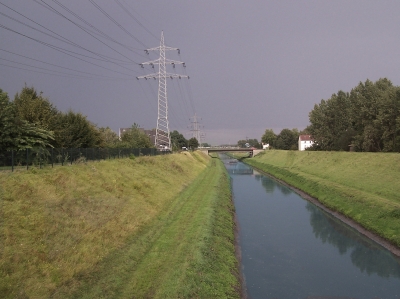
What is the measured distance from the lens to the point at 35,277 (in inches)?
416

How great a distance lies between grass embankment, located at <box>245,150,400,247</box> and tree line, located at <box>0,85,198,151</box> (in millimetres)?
23091

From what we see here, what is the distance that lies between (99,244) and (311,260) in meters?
10.6

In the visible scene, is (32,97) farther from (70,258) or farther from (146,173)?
(70,258)

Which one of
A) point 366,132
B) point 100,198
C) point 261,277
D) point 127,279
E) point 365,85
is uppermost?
point 365,85

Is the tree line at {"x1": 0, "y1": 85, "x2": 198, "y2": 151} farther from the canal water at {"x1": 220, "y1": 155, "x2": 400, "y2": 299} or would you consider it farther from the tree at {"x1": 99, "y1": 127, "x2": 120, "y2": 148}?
the canal water at {"x1": 220, "y1": 155, "x2": 400, "y2": 299}

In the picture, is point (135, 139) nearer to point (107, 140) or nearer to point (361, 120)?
point (107, 140)

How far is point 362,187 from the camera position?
34.8 meters

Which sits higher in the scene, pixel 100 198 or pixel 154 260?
pixel 100 198

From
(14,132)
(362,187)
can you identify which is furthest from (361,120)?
(14,132)

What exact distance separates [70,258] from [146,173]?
2103cm

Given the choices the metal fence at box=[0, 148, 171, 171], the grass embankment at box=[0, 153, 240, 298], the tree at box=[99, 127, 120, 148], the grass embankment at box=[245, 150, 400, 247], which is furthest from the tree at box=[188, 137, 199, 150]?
the grass embankment at box=[0, 153, 240, 298]

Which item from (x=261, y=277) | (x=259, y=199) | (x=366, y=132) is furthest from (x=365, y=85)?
(x=261, y=277)

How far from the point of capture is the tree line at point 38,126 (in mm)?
24609

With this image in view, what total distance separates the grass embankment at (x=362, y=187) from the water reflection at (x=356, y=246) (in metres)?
1.04
